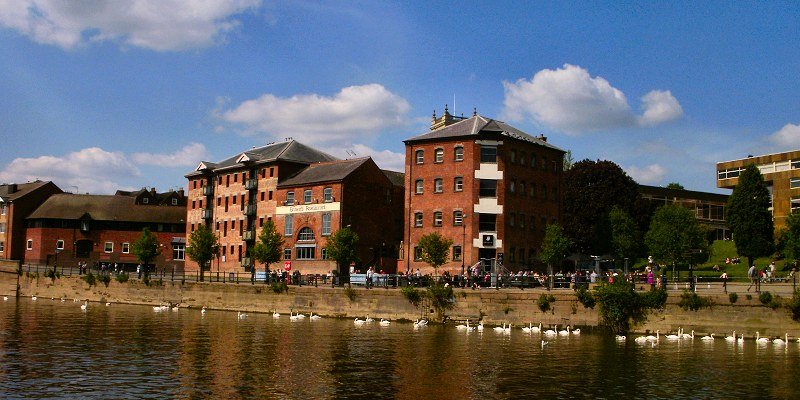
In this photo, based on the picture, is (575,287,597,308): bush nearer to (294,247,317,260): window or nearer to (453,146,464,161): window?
(453,146,464,161): window

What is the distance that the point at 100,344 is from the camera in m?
37.8

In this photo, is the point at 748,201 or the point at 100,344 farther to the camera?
the point at 748,201

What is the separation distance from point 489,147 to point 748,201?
2341 cm

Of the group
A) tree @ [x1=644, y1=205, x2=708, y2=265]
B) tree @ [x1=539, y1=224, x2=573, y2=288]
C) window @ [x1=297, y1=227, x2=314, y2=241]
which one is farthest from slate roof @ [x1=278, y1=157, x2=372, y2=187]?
tree @ [x1=644, y1=205, x2=708, y2=265]

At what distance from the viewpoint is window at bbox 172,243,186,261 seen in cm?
10231

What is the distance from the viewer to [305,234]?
251 feet

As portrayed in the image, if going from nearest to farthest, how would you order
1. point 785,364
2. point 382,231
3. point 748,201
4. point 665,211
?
point 785,364 < point 665,211 < point 748,201 < point 382,231

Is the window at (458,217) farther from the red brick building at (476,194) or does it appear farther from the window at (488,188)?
the window at (488,188)

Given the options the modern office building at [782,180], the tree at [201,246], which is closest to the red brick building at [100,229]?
the tree at [201,246]

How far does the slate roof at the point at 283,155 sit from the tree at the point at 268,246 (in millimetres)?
10552

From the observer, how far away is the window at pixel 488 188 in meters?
66.4

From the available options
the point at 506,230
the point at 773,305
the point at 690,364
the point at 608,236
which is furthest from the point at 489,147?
the point at 690,364

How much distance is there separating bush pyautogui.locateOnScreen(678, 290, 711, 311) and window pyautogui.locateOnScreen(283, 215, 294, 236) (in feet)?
146

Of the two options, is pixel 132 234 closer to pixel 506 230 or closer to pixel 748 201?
pixel 506 230
